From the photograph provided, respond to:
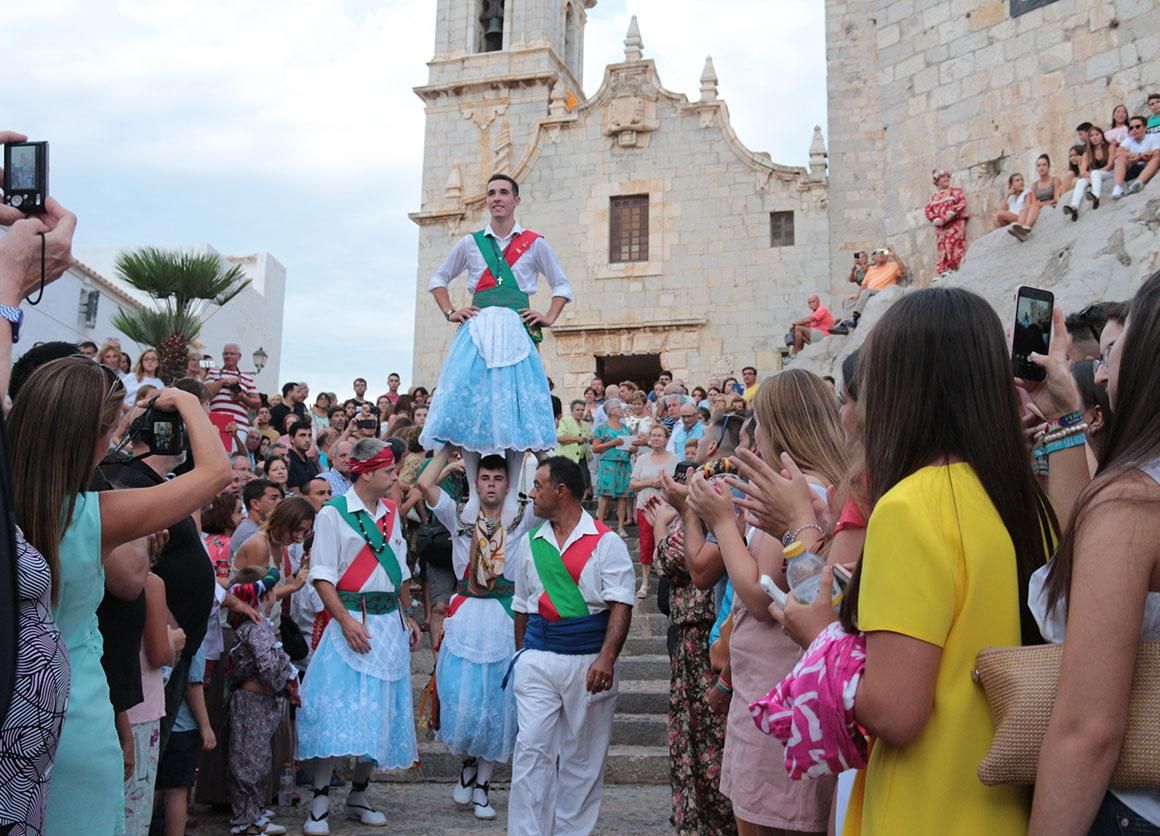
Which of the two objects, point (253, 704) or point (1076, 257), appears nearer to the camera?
point (253, 704)

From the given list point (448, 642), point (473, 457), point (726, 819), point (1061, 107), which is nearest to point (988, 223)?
point (1061, 107)

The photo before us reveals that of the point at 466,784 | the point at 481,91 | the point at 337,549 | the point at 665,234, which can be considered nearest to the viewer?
the point at 337,549

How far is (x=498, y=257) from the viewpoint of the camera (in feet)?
25.3

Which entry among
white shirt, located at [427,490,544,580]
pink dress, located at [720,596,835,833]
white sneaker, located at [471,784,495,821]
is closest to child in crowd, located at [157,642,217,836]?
white sneaker, located at [471,784,495,821]

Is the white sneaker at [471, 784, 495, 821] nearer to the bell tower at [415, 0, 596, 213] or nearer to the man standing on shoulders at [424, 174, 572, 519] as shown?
the man standing on shoulders at [424, 174, 572, 519]

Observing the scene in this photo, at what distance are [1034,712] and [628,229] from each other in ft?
75.2

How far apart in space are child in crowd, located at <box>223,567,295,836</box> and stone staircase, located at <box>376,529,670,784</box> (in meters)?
1.62

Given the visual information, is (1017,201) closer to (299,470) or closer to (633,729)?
(633,729)

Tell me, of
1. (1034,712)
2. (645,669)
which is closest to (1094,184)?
(645,669)

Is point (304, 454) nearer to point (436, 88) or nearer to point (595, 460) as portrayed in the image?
point (595, 460)

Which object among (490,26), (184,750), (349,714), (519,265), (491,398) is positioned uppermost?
(490,26)

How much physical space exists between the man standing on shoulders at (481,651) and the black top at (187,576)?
2.00 meters

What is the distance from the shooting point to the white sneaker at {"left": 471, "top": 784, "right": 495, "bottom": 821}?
651 centimetres

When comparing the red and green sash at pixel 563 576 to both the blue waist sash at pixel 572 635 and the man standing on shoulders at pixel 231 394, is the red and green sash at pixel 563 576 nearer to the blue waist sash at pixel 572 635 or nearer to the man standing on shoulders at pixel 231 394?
the blue waist sash at pixel 572 635
